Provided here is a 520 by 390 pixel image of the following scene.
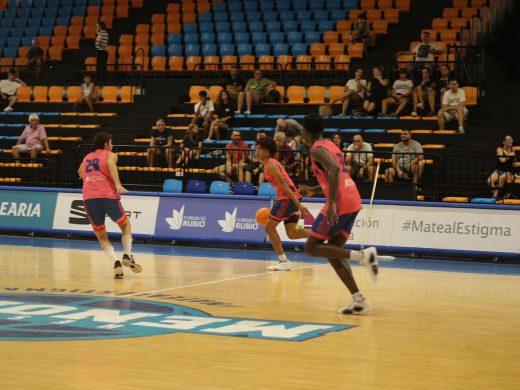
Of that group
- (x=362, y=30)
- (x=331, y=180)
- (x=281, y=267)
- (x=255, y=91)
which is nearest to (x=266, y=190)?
(x=281, y=267)

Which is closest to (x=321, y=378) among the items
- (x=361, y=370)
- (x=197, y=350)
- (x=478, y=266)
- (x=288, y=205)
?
(x=361, y=370)

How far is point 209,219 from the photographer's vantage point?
20.3 m

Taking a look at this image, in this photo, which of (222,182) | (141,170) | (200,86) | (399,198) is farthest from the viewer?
(200,86)

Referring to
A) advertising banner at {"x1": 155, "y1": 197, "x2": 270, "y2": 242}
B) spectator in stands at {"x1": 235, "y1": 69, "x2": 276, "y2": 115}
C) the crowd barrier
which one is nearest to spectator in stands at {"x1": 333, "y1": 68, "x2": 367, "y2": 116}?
spectator in stands at {"x1": 235, "y1": 69, "x2": 276, "y2": 115}

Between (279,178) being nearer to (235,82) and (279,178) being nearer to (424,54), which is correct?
(424,54)

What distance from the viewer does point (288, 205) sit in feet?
51.4

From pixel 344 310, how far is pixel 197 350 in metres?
3.01

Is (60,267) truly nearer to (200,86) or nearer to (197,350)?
(197,350)

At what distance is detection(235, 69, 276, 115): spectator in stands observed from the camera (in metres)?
25.6

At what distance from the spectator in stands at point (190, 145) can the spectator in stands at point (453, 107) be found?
18.9ft

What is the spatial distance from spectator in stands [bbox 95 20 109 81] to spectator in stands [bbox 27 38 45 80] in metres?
2.63

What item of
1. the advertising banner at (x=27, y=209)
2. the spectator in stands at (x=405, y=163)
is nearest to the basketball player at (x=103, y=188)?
the spectator in stands at (x=405, y=163)

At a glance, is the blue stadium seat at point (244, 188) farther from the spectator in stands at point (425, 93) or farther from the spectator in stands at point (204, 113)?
the spectator in stands at point (425, 93)

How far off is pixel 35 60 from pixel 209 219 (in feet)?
45.7
